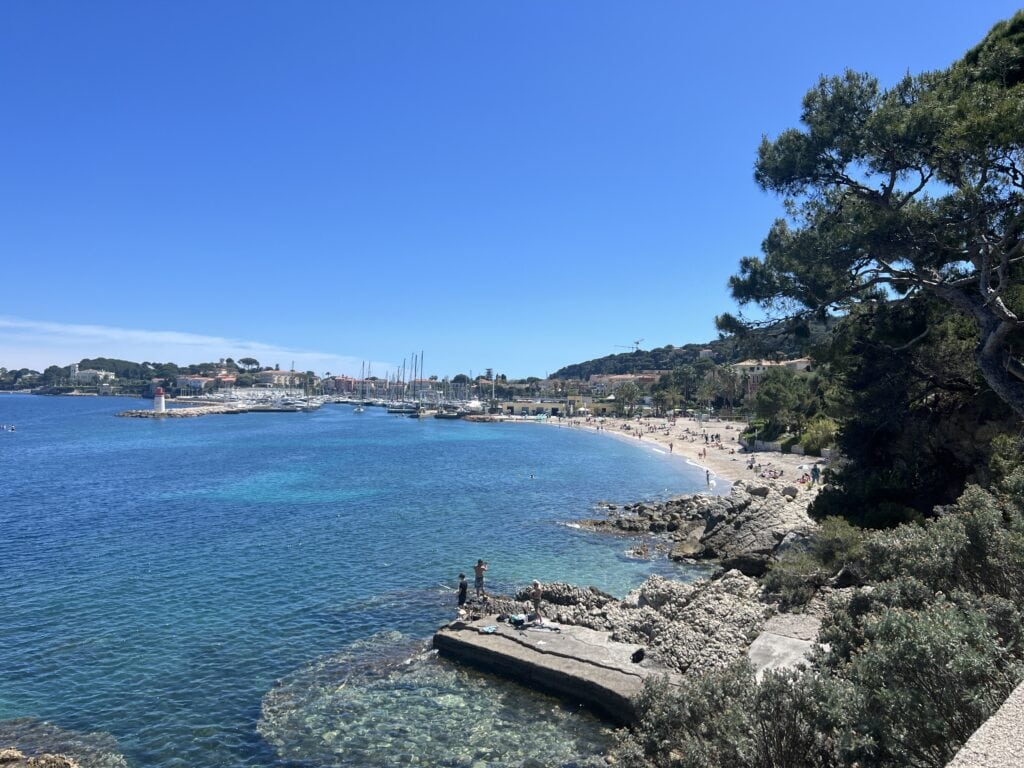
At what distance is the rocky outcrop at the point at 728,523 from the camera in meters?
22.1

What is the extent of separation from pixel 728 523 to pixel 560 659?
15.4 meters

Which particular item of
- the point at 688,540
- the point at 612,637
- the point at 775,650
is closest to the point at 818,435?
the point at 688,540

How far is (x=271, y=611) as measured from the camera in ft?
64.6

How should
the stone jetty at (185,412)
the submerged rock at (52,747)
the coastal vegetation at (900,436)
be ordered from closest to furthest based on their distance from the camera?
the coastal vegetation at (900,436) → the submerged rock at (52,747) → the stone jetty at (185,412)

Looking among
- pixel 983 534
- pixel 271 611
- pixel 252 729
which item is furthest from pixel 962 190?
pixel 271 611

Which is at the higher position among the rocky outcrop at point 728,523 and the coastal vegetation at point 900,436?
the coastal vegetation at point 900,436

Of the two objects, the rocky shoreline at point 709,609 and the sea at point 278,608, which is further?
the rocky shoreline at point 709,609

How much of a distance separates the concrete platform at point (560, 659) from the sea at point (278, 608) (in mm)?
428

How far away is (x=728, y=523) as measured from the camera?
2750 cm

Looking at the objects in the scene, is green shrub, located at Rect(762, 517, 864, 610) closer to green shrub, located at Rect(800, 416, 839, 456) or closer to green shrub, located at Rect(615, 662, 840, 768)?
green shrub, located at Rect(615, 662, 840, 768)

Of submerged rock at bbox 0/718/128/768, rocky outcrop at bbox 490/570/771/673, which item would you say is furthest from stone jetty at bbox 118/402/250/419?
rocky outcrop at bbox 490/570/771/673

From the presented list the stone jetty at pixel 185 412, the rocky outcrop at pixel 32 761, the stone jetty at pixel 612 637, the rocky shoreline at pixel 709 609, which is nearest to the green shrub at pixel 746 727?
the rocky shoreline at pixel 709 609

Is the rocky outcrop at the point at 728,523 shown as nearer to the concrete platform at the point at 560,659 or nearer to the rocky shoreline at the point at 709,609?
the rocky shoreline at the point at 709,609

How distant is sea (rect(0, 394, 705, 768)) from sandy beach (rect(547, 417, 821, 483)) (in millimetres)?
5660
